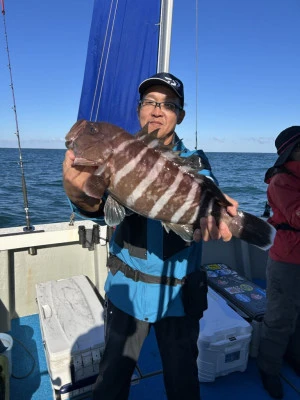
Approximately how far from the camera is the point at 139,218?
8.26ft

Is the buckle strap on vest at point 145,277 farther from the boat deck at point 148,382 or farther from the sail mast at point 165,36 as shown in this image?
the sail mast at point 165,36

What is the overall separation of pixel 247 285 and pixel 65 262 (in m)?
3.14

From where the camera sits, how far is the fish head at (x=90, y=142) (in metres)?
2.05

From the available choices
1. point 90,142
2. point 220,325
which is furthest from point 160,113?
point 220,325

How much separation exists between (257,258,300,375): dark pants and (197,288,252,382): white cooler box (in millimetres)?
280

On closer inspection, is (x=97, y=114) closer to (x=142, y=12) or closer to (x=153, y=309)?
(x=142, y=12)

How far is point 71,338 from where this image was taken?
3.36 m

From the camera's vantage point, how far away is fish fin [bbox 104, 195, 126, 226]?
6.84 ft

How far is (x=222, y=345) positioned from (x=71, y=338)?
1.75 m

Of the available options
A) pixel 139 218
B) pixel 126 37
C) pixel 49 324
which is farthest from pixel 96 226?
pixel 126 37

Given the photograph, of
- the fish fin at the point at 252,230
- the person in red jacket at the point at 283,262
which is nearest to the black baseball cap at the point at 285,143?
the person in red jacket at the point at 283,262

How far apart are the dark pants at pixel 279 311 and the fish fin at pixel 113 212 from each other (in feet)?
6.84

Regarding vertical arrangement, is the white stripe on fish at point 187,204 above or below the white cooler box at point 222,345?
above

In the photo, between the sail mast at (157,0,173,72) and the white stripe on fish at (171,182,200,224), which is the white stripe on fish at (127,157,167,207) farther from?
the sail mast at (157,0,173,72)
